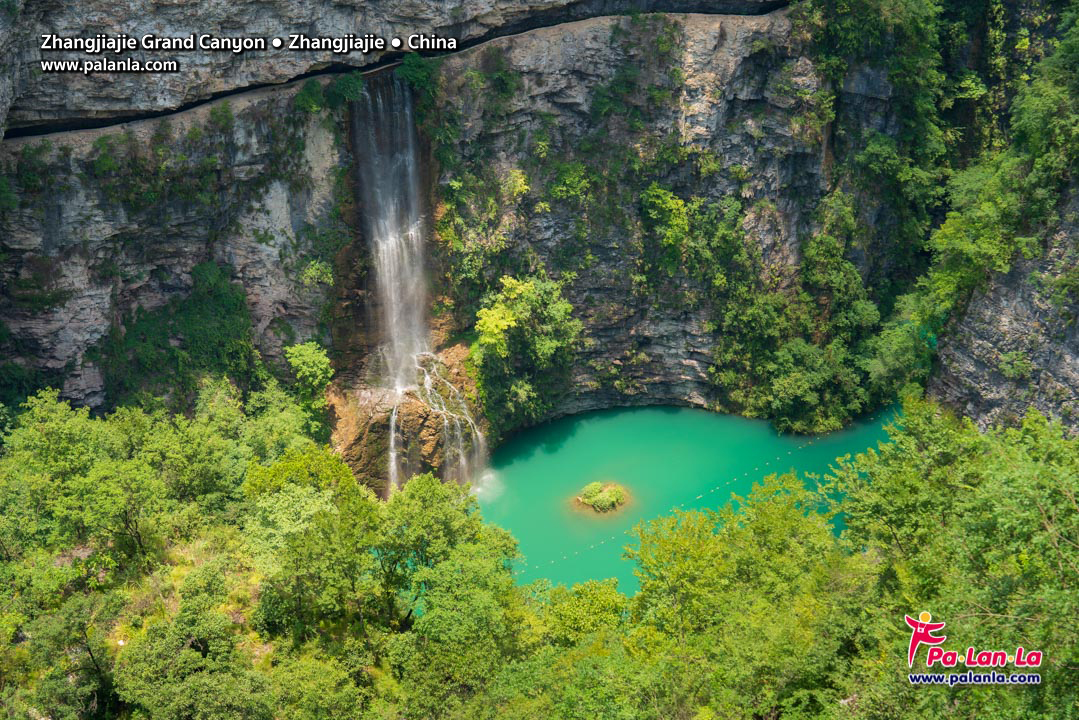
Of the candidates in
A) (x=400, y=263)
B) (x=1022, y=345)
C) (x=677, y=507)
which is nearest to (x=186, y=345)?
(x=400, y=263)

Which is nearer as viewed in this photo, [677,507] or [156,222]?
[156,222]

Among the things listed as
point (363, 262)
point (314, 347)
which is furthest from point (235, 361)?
point (363, 262)

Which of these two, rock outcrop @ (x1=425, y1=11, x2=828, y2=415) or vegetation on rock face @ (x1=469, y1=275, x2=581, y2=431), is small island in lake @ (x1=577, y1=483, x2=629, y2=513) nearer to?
vegetation on rock face @ (x1=469, y1=275, x2=581, y2=431)

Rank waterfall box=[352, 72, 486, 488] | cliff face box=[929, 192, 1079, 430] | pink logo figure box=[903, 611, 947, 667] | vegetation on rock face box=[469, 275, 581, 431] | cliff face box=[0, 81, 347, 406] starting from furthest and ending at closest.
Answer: vegetation on rock face box=[469, 275, 581, 431], waterfall box=[352, 72, 486, 488], cliff face box=[0, 81, 347, 406], cliff face box=[929, 192, 1079, 430], pink logo figure box=[903, 611, 947, 667]

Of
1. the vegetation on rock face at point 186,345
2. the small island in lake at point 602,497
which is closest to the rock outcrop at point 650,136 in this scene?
the small island in lake at point 602,497

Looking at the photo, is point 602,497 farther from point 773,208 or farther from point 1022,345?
point 1022,345

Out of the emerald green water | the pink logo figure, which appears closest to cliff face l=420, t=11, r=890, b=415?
the emerald green water

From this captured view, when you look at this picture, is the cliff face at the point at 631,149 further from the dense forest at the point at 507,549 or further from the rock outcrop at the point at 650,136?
the dense forest at the point at 507,549
